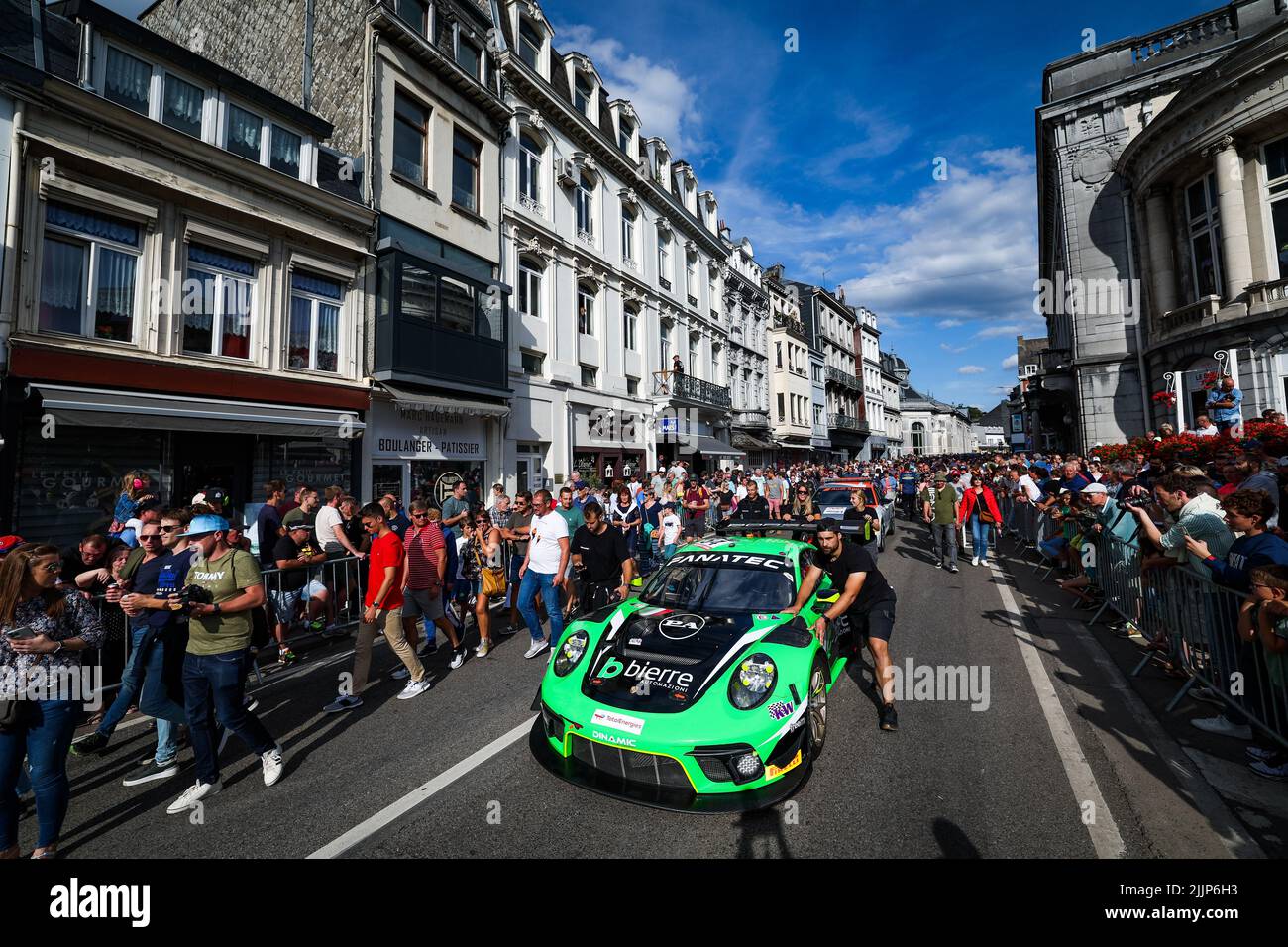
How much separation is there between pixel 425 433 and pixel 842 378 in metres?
44.8

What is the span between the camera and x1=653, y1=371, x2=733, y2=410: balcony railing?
79.5ft

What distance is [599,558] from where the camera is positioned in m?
7.08

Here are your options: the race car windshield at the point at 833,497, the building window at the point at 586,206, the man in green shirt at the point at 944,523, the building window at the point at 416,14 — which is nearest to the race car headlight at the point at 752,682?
the man in green shirt at the point at 944,523

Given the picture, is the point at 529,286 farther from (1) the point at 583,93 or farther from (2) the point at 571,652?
(2) the point at 571,652

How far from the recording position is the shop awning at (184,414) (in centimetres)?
796

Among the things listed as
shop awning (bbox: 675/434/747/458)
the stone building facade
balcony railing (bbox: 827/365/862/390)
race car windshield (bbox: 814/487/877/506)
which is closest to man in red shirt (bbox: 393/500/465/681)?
race car windshield (bbox: 814/487/877/506)

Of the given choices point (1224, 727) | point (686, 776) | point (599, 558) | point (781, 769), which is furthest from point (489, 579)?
point (1224, 727)

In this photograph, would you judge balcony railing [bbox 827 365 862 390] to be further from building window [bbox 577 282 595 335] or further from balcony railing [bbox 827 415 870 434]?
building window [bbox 577 282 595 335]

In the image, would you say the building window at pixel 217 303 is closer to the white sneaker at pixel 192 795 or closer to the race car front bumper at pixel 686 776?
the white sneaker at pixel 192 795

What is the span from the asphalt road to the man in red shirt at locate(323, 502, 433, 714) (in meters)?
0.22

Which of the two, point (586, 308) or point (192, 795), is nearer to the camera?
point (192, 795)

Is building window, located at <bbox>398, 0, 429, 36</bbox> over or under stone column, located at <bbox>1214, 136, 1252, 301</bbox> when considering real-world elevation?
over

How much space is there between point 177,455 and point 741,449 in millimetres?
26446

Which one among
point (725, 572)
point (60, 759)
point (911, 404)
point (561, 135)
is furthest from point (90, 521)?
point (911, 404)
